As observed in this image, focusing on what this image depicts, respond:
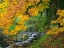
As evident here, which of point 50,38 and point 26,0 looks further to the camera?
point 50,38

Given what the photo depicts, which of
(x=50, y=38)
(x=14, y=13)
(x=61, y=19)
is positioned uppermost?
(x=14, y=13)

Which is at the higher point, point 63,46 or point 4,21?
point 4,21

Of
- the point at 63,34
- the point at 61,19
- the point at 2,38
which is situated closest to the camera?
the point at 61,19

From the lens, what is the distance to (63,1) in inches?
440

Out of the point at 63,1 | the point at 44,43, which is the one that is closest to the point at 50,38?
the point at 44,43

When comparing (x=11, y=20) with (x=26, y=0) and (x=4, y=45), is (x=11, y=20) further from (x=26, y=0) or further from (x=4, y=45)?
(x=4, y=45)

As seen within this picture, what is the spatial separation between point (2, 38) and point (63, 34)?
5912mm

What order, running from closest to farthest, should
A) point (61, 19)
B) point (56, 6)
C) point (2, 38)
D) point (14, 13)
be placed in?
point (14, 13), point (61, 19), point (56, 6), point (2, 38)

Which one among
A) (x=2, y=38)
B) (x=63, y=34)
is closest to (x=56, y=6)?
(x=63, y=34)

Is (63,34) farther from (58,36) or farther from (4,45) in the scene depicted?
(4,45)

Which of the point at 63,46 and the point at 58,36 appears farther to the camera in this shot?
the point at 58,36

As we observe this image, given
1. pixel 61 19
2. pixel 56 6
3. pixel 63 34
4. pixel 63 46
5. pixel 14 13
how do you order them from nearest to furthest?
pixel 14 13 → pixel 61 19 → pixel 56 6 → pixel 63 46 → pixel 63 34

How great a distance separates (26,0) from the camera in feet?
22.0

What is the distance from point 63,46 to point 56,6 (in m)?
2.54
